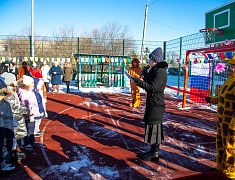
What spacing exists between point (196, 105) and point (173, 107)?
4.18 ft

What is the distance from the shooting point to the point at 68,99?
11.2 metres

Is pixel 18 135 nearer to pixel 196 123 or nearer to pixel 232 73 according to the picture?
pixel 232 73

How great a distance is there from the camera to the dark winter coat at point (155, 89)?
4.03 meters

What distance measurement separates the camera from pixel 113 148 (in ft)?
16.5

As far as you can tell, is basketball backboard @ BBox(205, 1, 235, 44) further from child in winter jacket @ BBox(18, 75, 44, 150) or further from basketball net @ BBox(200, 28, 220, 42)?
child in winter jacket @ BBox(18, 75, 44, 150)

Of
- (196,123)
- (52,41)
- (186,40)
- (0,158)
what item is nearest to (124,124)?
(196,123)

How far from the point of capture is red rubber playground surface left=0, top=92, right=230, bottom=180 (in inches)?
153

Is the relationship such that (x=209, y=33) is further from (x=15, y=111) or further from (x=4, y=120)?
(x=4, y=120)

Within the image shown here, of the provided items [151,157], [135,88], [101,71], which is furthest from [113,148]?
[101,71]

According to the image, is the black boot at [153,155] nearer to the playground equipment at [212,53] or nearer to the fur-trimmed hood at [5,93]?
the playground equipment at [212,53]

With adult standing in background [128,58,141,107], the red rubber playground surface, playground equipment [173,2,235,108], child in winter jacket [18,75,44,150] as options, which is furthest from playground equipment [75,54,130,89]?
child in winter jacket [18,75,44,150]

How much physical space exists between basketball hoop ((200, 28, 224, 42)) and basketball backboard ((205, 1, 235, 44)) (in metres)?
0.06

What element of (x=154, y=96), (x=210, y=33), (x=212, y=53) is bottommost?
(x=154, y=96)

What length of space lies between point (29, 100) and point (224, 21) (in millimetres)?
7100
